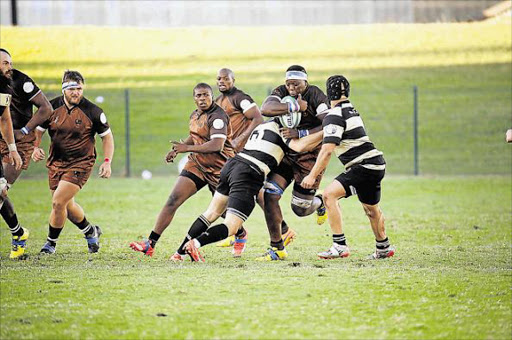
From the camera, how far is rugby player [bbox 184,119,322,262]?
385 inches

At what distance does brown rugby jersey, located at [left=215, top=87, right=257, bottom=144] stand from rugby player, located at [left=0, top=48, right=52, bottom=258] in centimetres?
258

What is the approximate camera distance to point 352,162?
408 inches

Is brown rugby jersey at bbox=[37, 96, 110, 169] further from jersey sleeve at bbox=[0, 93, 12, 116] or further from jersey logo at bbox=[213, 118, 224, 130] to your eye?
jersey logo at bbox=[213, 118, 224, 130]

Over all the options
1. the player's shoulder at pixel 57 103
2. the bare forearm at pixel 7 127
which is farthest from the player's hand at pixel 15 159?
the player's shoulder at pixel 57 103

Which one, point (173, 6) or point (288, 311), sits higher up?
point (173, 6)

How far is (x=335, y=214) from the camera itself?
34.1 ft

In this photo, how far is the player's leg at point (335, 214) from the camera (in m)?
10.3

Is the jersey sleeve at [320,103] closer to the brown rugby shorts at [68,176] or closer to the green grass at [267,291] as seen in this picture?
the green grass at [267,291]

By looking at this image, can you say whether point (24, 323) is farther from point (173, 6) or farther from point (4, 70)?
point (173, 6)

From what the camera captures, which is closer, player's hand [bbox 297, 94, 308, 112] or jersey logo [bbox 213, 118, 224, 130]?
player's hand [bbox 297, 94, 308, 112]

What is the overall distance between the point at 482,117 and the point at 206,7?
22.7 meters

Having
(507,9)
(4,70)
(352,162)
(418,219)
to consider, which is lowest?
(418,219)

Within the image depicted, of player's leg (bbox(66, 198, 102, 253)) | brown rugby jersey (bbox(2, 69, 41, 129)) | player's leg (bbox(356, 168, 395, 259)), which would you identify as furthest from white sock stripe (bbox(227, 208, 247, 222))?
brown rugby jersey (bbox(2, 69, 41, 129))

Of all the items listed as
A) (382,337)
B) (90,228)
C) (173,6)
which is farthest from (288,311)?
(173,6)
